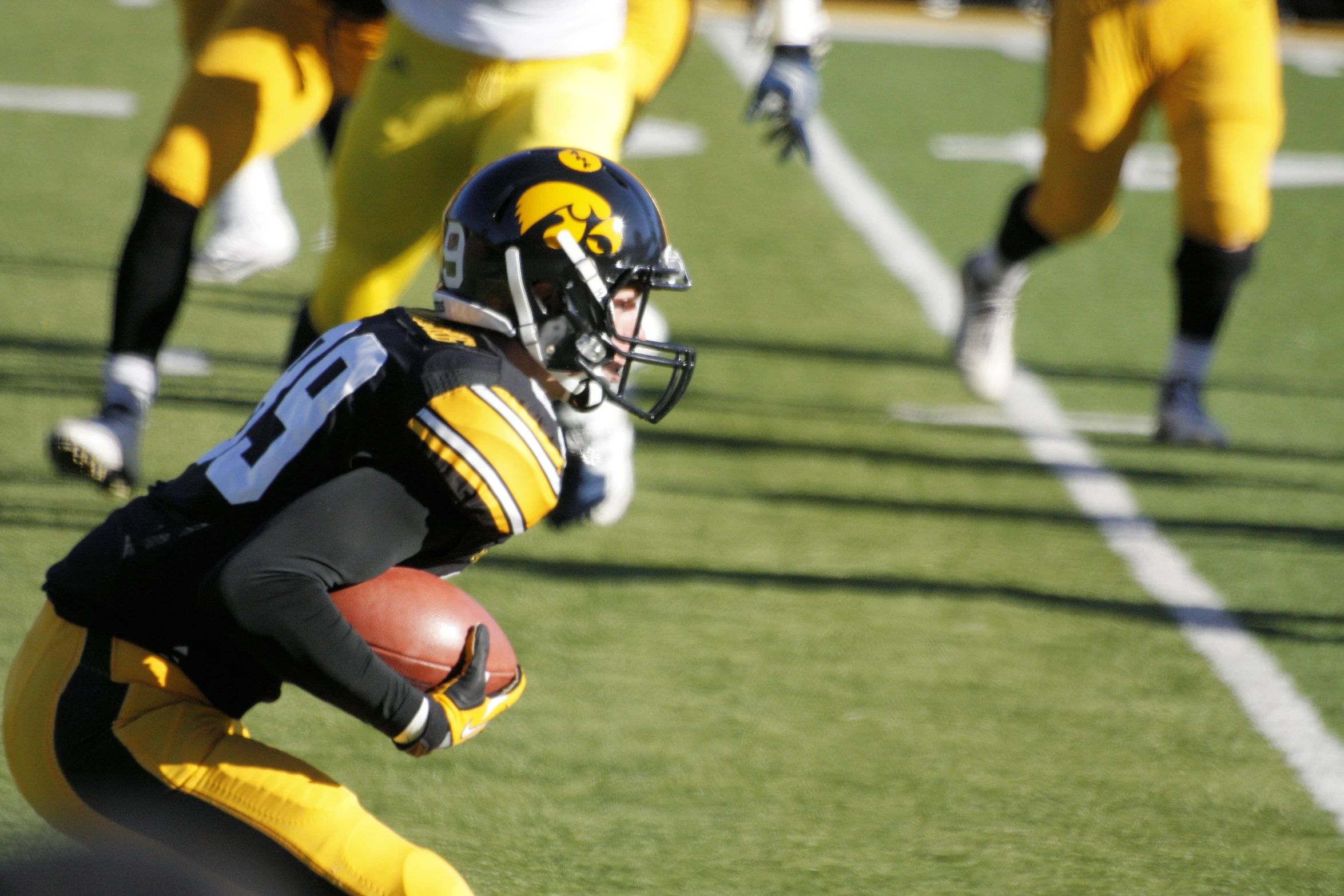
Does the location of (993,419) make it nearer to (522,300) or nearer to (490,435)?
(522,300)

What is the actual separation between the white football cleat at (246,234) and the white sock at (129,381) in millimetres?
2029

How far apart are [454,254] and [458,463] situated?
449 millimetres

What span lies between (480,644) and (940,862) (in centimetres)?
97

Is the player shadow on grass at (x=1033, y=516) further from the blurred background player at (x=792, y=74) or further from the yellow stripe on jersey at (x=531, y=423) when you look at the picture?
the yellow stripe on jersey at (x=531, y=423)

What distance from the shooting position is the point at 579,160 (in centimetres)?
223

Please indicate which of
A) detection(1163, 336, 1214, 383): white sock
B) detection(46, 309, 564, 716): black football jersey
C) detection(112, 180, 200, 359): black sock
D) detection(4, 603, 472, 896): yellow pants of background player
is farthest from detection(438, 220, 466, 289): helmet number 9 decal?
detection(1163, 336, 1214, 383): white sock

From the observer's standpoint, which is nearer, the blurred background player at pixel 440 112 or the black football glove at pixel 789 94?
the blurred background player at pixel 440 112

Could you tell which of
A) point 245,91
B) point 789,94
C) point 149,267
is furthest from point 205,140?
point 789,94

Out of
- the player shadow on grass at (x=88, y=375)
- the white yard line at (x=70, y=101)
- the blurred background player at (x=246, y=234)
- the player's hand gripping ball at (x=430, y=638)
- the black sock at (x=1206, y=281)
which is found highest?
the black sock at (x=1206, y=281)

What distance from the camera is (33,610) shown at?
125 inches

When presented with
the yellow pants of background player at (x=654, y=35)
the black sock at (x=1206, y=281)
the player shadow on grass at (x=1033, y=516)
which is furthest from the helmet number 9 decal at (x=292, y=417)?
the black sock at (x=1206, y=281)

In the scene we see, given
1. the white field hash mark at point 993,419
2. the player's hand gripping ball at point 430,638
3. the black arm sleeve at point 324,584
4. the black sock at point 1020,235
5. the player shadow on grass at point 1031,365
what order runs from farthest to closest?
the player shadow on grass at point 1031,365 → the white field hash mark at point 993,419 → the black sock at point 1020,235 → the player's hand gripping ball at point 430,638 → the black arm sleeve at point 324,584

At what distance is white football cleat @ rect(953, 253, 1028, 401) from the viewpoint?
4508 millimetres

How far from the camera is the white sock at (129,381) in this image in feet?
10.6
